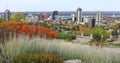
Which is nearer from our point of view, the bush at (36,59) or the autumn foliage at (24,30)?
the bush at (36,59)

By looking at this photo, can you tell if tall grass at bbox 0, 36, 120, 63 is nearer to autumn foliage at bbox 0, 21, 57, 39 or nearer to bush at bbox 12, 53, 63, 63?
bush at bbox 12, 53, 63, 63

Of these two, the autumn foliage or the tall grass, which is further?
the autumn foliage

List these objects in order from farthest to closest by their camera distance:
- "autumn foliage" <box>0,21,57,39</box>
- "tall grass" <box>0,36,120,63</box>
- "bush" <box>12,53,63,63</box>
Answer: "autumn foliage" <box>0,21,57,39</box> < "tall grass" <box>0,36,120,63</box> < "bush" <box>12,53,63,63</box>

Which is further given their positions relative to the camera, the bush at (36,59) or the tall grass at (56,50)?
the tall grass at (56,50)

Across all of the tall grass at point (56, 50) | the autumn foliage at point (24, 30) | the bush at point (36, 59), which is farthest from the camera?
the autumn foliage at point (24, 30)

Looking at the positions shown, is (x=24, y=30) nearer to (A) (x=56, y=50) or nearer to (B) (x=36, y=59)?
(A) (x=56, y=50)

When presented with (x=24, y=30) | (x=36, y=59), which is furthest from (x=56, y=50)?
(x=24, y=30)

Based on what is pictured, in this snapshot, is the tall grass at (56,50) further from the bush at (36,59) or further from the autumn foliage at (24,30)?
the autumn foliage at (24,30)

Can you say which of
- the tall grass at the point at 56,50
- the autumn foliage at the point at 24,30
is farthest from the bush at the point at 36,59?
the autumn foliage at the point at 24,30

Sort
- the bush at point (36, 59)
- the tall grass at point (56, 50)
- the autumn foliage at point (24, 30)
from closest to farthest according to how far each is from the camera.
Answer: the bush at point (36, 59), the tall grass at point (56, 50), the autumn foliage at point (24, 30)

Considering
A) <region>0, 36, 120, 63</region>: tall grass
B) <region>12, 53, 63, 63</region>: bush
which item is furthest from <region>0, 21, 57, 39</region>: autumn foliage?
<region>12, 53, 63, 63</region>: bush

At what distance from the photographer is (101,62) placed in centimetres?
855

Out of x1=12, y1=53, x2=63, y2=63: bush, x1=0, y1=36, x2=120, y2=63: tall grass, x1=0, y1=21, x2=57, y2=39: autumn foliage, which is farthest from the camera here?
x1=0, y1=21, x2=57, y2=39: autumn foliage

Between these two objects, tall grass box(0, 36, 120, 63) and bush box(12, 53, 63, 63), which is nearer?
bush box(12, 53, 63, 63)
